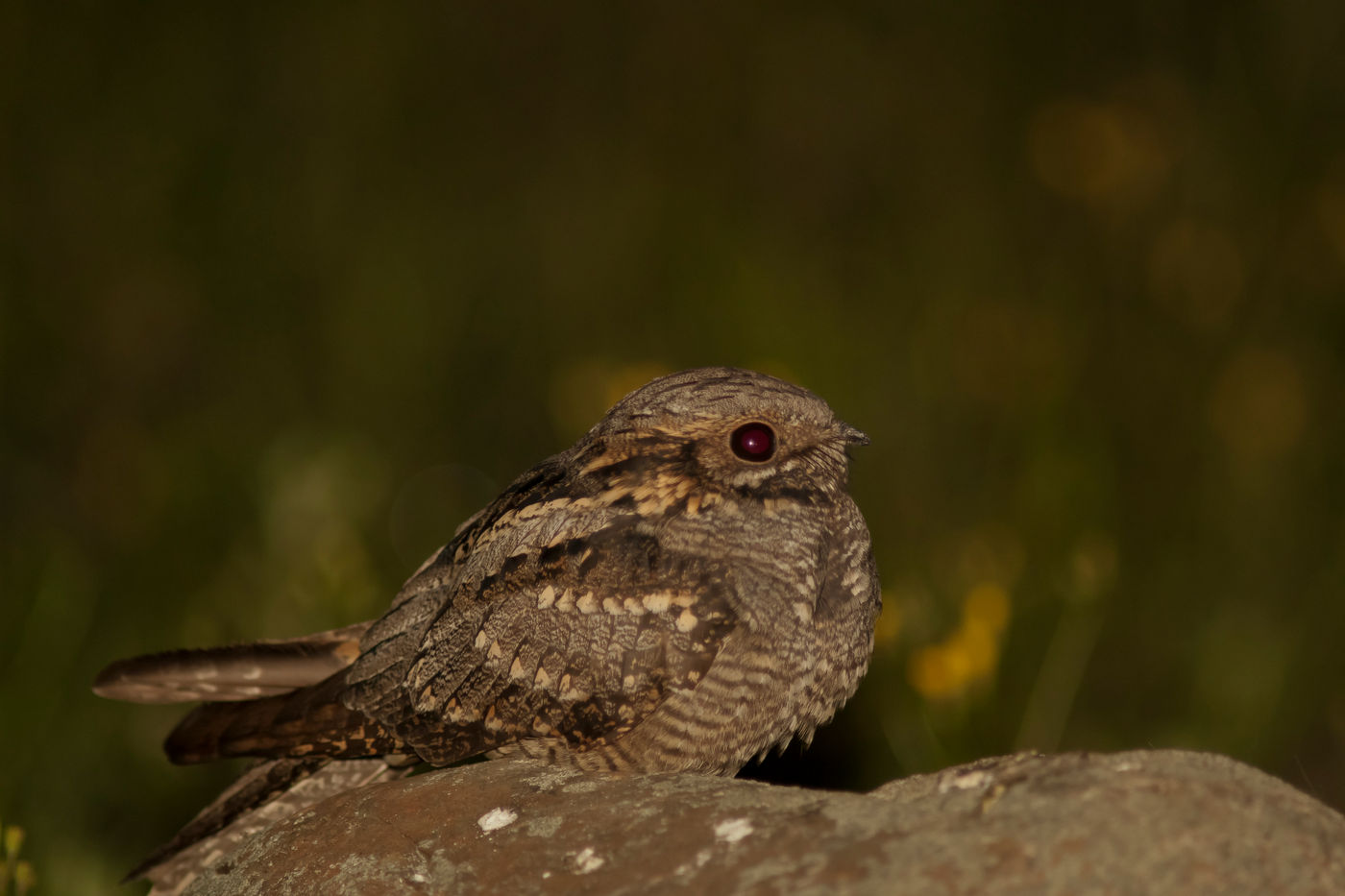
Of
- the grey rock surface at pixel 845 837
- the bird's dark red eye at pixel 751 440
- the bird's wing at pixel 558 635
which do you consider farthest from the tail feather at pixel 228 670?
the bird's dark red eye at pixel 751 440

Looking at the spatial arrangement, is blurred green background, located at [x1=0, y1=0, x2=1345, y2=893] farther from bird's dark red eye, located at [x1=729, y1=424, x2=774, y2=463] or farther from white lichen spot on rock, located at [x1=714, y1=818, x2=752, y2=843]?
white lichen spot on rock, located at [x1=714, y1=818, x2=752, y2=843]

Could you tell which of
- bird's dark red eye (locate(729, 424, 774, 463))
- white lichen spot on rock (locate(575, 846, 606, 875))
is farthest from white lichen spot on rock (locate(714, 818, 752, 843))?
bird's dark red eye (locate(729, 424, 774, 463))

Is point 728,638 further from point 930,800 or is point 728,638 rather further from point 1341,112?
point 1341,112

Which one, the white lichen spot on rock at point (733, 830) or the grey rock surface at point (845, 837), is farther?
the white lichen spot on rock at point (733, 830)

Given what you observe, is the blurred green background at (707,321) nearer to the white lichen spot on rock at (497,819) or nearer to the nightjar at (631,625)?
the nightjar at (631,625)

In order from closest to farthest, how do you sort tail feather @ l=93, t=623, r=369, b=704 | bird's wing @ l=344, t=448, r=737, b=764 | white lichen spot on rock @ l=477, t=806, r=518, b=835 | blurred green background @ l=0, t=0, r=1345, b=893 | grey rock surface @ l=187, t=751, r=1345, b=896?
grey rock surface @ l=187, t=751, r=1345, b=896 < white lichen spot on rock @ l=477, t=806, r=518, b=835 < bird's wing @ l=344, t=448, r=737, b=764 < tail feather @ l=93, t=623, r=369, b=704 < blurred green background @ l=0, t=0, r=1345, b=893

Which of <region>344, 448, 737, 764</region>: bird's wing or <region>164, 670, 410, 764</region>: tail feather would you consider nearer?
<region>344, 448, 737, 764</region>: bird's wing

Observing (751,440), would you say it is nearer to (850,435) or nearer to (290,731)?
(850,435)

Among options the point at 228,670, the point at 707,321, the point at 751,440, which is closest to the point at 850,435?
the point at 751,440
